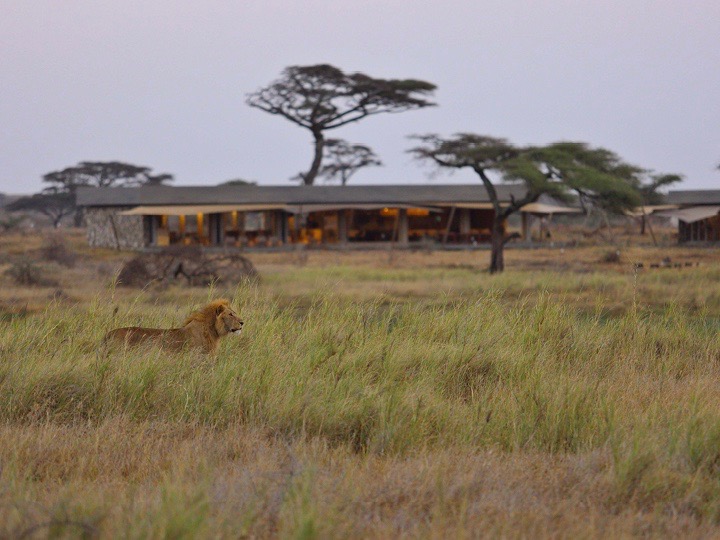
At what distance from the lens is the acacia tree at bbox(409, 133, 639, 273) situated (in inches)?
955

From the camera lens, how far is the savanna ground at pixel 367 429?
3564mm

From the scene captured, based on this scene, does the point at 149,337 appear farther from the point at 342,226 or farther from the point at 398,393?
the point at 342,226

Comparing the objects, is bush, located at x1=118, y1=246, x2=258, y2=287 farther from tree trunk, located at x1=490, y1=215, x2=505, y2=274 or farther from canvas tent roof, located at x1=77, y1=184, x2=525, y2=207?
canvas tent roof, located at x1=77, y1=184, x2=525, y2=207

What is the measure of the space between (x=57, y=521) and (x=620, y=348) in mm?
5509

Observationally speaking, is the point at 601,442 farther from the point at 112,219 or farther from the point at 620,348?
the point at 112,219

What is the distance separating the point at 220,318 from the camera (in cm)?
657

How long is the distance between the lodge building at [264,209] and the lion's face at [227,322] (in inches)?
1128

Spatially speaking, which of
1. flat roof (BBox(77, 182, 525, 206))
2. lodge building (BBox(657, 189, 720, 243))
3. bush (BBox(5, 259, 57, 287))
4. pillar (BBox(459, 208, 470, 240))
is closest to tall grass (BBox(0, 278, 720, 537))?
bush (BBox(5, 259, 57, 287))

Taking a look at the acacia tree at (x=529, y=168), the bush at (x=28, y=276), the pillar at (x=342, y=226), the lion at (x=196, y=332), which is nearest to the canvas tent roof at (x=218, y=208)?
the pillar at (x=342, y=226)

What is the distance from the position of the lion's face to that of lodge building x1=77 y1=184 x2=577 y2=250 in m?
28.7

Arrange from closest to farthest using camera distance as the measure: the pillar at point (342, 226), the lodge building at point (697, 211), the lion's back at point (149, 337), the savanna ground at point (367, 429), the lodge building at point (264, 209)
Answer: the savanna ground at point (367, 429)
the lion's back at point (149, 337)
the lodge building at point (264, 209)
the pillar at point (342, 226)
the lodge building at point (697, 211)

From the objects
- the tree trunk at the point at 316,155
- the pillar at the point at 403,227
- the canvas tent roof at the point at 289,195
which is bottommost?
the pillar at the point at 403,227

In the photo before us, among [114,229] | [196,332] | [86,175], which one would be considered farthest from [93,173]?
[196,332]

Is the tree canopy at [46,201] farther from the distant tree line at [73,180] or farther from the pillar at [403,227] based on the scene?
the pillar at [403,227]
